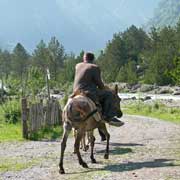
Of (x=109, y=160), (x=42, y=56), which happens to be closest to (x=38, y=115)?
(x=109, y=160)

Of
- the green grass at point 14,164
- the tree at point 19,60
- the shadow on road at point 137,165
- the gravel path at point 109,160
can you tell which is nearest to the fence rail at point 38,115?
the gravel path at point 109,160

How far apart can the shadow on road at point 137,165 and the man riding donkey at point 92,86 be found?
5.26 ft

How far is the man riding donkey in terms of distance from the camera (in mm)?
13453

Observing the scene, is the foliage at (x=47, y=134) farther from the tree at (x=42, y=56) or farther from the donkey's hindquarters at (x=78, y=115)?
the tree at (x=42, y=56)

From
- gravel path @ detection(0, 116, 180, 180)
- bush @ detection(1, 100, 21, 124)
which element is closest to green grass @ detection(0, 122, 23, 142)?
bush @ detection(1, 100, 21, 124)

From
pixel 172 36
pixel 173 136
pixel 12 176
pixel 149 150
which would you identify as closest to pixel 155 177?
pixel 12 176

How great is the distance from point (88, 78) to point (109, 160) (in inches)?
89.0

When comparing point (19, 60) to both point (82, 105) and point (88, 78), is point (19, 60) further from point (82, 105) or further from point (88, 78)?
point (82, 105)

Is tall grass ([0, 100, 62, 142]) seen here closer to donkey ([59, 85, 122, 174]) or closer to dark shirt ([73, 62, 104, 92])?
dark shirt ([73, 62, 104, 92])

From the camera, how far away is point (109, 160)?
13852 mm

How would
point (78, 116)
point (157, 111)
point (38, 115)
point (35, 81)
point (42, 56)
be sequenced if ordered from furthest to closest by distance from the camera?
point (42, 56), point (157, 111), point (35, 81), point (38, 115), point (78, 116)

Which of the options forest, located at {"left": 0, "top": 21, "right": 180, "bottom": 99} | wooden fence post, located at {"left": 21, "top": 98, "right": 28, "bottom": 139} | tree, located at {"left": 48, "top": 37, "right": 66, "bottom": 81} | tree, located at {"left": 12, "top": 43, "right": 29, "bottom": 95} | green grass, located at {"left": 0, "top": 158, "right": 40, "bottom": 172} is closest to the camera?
green grass, located at {"left": 0, "top": 158, "right": 40, "bottom": 172}

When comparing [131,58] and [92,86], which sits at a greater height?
[131,58]

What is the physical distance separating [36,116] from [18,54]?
101190 millimetres
